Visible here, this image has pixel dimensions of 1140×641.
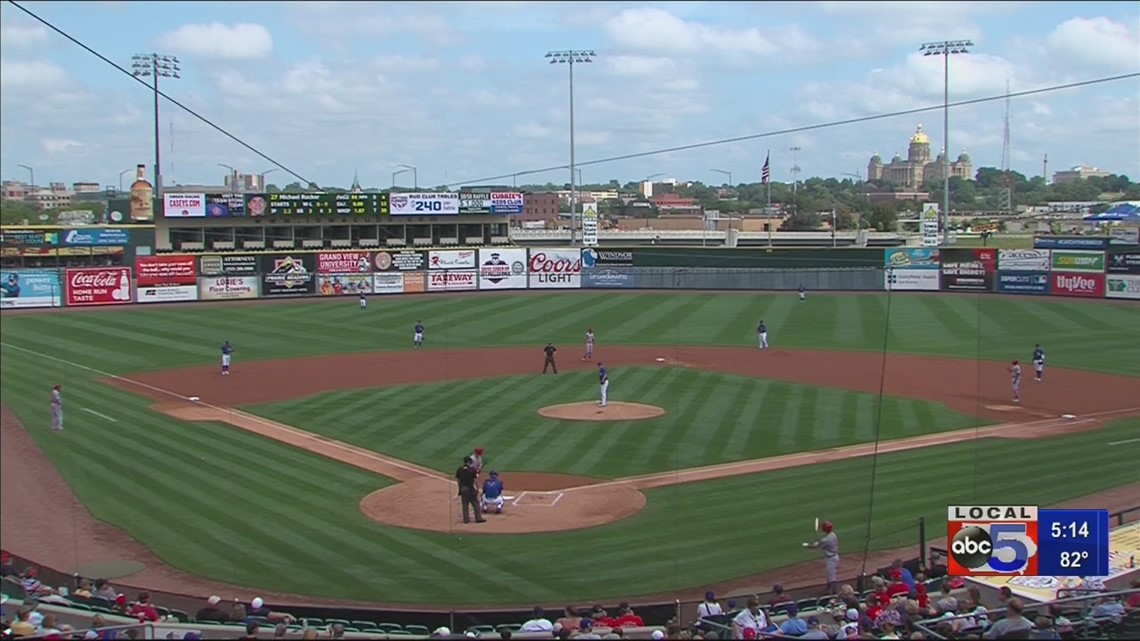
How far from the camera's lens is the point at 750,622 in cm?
996

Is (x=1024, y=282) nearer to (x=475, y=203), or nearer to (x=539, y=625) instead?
(x=475, y=203)

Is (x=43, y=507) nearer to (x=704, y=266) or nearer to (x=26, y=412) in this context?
(x=26, y=412)

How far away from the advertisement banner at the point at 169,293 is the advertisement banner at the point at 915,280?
116 feet

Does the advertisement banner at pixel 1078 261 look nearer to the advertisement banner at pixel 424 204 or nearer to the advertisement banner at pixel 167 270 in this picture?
the advertisement banner at pixel 424 204

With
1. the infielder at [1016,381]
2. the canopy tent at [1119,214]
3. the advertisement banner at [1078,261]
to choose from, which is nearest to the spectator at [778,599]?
the infielder at [1016,381]

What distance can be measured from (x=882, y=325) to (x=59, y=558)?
39.2 meters

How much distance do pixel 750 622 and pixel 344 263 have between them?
49.9 metres

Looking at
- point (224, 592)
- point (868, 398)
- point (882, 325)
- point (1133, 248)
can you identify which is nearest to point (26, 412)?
point (224, 592)

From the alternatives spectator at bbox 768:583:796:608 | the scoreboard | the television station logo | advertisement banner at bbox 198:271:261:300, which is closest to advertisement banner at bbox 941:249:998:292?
the scoreboard

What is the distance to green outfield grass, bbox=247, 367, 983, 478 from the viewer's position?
22.2 m

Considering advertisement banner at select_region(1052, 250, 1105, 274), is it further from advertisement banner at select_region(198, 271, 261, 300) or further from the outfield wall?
advertisement banner at select_region(198, 271, 261, 300)

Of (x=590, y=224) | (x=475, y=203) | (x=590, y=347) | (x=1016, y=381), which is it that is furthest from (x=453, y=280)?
(x=1016, y=381)

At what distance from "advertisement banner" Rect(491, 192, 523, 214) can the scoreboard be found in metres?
7.37

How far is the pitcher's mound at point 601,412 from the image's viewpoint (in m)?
26.3
